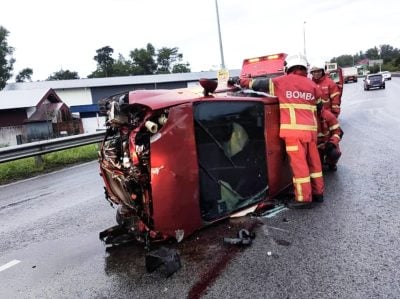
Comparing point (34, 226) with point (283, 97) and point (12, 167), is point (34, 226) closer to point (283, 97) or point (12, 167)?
point (283, 97)

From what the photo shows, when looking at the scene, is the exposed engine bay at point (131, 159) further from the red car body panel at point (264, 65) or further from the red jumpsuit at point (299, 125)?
the red car body panel at point (264, 65)

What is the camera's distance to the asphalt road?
322 centimetres

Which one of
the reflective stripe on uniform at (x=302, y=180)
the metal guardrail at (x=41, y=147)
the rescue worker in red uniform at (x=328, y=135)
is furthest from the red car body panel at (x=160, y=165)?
the metal guardrail at (x=41, y=147)

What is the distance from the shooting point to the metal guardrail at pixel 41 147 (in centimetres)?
905

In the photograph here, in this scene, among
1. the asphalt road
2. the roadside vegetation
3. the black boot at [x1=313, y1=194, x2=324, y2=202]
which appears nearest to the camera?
the asphalt road

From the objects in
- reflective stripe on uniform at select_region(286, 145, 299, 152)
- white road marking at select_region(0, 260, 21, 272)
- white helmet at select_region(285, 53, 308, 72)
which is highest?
white helmet at select_region(285, 53, 308, 72)

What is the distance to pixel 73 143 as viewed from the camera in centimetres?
1096

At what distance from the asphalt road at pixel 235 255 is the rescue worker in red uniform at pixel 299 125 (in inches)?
10.6

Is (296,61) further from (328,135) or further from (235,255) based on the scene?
(235,255)

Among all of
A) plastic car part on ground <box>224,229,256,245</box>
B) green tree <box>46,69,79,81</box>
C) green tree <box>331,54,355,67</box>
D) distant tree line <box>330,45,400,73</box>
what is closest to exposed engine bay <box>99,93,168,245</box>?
plastic car part on ground <box>224,229,256,245</box>

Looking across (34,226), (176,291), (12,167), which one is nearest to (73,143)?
(12,167)

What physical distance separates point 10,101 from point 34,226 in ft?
119

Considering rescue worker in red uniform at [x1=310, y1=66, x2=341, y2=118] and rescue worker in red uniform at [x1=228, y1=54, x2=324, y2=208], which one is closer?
rescue worker in red uniform at [x1=228, y1=54, x2=324, y2=208]

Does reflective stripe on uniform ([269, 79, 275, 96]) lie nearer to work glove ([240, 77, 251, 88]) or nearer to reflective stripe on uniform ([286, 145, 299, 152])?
work glove ([240, 77, 251, 88])
